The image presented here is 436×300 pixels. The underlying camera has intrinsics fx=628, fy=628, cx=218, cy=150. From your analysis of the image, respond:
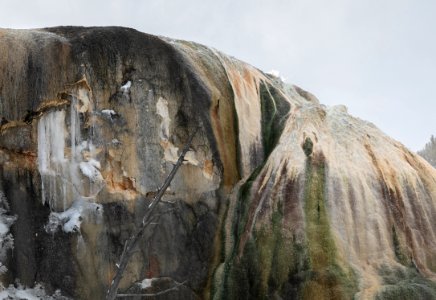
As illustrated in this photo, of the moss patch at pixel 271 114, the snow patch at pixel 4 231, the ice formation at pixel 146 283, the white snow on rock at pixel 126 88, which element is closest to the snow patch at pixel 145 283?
the ice formation at pixel 146 283

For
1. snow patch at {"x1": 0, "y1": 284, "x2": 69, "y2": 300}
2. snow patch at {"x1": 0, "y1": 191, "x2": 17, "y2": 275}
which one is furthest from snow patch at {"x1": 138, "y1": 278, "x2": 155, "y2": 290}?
snow patch at {"x1": 0, "y1": 191, "x2": 17, "y2": 275}

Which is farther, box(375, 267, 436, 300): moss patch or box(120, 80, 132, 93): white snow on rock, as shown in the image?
box(120, 80, 132, 93): white snow on rock

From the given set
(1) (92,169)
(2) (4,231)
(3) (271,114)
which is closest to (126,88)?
(1) (92,169)

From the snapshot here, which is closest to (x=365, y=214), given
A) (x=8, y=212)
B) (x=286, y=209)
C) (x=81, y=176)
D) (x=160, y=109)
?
(x=286, y=209)

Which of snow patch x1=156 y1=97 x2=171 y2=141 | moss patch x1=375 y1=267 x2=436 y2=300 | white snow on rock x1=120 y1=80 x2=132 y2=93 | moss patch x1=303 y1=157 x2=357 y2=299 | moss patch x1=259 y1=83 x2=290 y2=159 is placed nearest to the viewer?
moss patch x1=375 y1=267 x2=436 y2=300

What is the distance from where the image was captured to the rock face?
9141mm

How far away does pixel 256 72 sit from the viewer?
12.7 meters

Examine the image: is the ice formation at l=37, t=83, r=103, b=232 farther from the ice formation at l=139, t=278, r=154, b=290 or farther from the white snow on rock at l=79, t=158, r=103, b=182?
the ice formation at l=139, t=278, r=154, b=290

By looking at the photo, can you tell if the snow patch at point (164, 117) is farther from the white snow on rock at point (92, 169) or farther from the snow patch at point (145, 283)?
the snow patch at point (145, 283)

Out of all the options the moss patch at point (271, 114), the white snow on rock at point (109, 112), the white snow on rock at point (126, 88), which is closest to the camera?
the white snow on rock at point (109, 112)

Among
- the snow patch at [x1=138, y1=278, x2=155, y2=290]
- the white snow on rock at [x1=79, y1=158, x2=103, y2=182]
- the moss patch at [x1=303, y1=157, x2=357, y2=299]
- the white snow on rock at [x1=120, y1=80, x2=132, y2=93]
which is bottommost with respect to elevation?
the snow patch at [x1=138, y1=278, x2=155, y2=290]

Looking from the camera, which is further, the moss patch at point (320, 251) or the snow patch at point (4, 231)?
the snow patch at point (4, 231)

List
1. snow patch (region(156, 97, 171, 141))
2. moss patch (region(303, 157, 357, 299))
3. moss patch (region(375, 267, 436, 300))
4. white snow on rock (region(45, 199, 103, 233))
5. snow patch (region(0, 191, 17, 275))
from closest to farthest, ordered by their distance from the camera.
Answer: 1. moss patch (region(375, 267, 436, 300))
2. moss patch (region(303, 157, 357, 299))
3. snow patch (region(0, 191, 17, 275))
4. white snow on rock (region(45, 199, 103, 233))
5. snow patch (region(156, 97, 171, 141))

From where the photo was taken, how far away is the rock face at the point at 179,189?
30.0 ft
